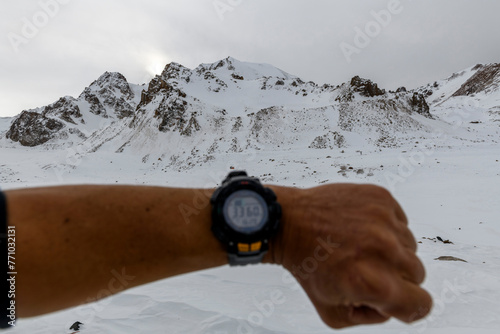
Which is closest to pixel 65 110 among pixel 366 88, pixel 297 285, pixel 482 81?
pixel 366 88

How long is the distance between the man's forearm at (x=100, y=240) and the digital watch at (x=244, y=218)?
0.06m

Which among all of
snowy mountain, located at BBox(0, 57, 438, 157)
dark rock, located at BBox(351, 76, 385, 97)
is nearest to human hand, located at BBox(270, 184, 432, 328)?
snowy mountain, located at BBox(0, 57, 438, 157)

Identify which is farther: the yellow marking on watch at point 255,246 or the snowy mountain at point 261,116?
the snowy mountain at point 261,116

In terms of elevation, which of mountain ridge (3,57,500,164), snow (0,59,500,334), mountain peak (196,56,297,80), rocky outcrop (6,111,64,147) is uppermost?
mountain peak (196,56,297,80)

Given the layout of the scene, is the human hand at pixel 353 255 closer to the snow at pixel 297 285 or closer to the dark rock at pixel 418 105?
the snow at pixel 297 285

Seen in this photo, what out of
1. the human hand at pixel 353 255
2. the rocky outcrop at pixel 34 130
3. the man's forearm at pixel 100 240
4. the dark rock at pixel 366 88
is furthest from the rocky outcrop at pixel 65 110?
the human hand at pixel 353 255

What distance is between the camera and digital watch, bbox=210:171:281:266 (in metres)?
1.27

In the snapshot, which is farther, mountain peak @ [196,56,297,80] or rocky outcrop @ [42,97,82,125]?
mountain peak @ [196,56,297,80]

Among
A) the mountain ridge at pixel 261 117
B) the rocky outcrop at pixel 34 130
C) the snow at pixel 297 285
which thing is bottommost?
the snow at pixel 297 285

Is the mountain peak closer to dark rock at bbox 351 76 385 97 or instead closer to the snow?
dark rock at bbox 351 76 385 97

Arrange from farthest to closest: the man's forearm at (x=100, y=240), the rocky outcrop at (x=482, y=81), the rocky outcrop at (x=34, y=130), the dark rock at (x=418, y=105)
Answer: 1. the rocky outcrop at (x=482, y=81)
2. the rocky outcrop at (x=34, y=130)
3. the dark rock at (x=418, y=105)
4. the man's forearm at (x=100, y=240)

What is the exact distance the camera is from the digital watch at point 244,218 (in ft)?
4.17

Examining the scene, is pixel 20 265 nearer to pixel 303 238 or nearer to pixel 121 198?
pixel 121 198

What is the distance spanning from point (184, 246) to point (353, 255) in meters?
0.73
